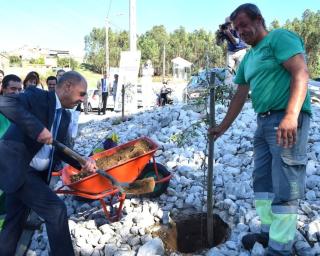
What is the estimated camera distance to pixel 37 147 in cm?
323

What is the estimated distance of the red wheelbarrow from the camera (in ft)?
13.1

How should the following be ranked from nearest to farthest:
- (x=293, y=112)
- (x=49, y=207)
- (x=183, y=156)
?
(x=293, y=112)
(x=49, y=207)
(x=183, y=156)

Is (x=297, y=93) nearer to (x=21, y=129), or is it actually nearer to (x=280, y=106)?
(x=280, y=106)

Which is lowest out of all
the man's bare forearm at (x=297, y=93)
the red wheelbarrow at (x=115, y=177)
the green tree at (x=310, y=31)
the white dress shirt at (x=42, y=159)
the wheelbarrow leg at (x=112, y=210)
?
the wheelbarrow leg at (x=112, y=210)

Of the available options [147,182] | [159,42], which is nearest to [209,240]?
[147,182]

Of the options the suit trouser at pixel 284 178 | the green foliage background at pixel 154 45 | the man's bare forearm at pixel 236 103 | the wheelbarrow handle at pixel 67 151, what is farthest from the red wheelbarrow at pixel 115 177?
the green foliage background at pixel 154 45

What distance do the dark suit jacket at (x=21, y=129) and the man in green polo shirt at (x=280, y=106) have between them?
1614 mm

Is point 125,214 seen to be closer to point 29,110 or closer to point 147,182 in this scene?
point 147,182

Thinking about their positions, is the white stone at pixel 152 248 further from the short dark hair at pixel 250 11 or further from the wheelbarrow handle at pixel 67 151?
the short dark hair at pixel 250 11

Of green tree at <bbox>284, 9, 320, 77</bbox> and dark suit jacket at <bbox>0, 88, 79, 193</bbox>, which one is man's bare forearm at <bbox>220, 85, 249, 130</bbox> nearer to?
dark suit jacket at <bbox>0, 88, 79, 193</bbox>

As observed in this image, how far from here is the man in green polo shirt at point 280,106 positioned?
A: 259cm

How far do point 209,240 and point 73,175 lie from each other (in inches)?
64.5

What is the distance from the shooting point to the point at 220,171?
508 centimetres

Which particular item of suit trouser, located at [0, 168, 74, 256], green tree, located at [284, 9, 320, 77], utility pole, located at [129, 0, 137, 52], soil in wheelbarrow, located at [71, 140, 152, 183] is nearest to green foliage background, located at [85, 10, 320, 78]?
green tree, located at [284, 9, 320, 77]
